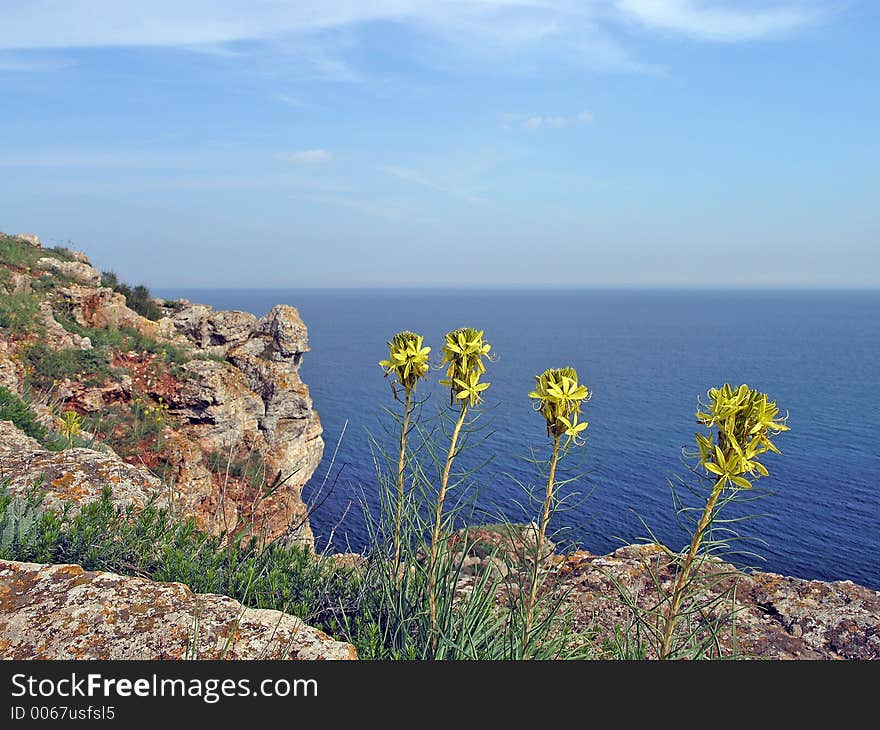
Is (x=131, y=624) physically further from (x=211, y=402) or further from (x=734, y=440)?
(x=211, y=402)

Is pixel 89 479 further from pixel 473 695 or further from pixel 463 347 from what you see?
pixel 473 695

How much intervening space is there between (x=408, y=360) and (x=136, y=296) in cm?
2922

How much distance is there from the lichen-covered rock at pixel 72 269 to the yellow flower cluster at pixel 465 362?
23.9 meters

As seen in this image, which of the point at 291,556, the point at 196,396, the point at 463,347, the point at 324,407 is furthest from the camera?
the point at 324,407

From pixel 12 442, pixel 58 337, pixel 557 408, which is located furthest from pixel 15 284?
pixel 557 408

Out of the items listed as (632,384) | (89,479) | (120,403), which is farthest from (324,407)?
(89,479)

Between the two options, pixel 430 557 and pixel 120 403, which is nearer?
pixel 430 557

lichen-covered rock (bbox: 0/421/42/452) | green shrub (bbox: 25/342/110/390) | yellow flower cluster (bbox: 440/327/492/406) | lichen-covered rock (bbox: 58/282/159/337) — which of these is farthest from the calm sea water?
lichen-covered rock (bbox: 58/282/159/337)

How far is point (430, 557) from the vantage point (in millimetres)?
3730

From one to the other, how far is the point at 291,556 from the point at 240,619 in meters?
1.34

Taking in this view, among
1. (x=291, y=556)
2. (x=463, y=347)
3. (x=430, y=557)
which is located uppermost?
(x=463, y=347)

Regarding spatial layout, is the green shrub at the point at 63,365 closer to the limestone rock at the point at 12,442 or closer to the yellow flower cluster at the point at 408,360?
the limestone rock at the point at 12,442

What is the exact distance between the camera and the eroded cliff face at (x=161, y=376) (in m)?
14.6

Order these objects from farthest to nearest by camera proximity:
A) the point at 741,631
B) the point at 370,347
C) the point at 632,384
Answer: the point at 370,347
the point at 632,384
the point at 741,631
